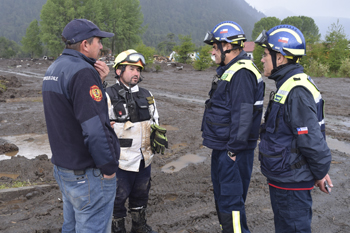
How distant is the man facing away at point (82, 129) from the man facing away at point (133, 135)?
82 centimetres

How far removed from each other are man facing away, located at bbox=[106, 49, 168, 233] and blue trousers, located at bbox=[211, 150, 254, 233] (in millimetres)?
743

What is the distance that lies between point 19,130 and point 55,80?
25.6 feet

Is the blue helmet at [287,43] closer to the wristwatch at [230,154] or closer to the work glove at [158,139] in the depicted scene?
the wristwatch at [230,154]

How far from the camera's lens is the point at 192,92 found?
682 inches

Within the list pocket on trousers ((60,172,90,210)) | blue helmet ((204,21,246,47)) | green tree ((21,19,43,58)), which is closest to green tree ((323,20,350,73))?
blue helmet ((204,21,246,47))

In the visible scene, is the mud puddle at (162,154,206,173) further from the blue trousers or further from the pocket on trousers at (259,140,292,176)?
the pocket on trousers at (259,140,292,176)

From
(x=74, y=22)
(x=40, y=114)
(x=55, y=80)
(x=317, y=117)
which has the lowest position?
(x=40, y=114)

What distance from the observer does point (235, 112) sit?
2900 mm

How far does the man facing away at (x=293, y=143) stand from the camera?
2348 millimetres

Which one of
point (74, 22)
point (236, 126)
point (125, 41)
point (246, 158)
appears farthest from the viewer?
point (125, 41)

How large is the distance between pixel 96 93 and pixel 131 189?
163 centimetres

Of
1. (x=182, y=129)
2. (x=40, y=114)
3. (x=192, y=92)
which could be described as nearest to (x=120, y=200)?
(x=182, y=129)

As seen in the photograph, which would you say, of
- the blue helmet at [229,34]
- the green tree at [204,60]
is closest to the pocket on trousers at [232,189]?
the blue helmet at [229,34]

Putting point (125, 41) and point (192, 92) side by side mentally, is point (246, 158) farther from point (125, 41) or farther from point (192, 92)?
point (125, 41)
